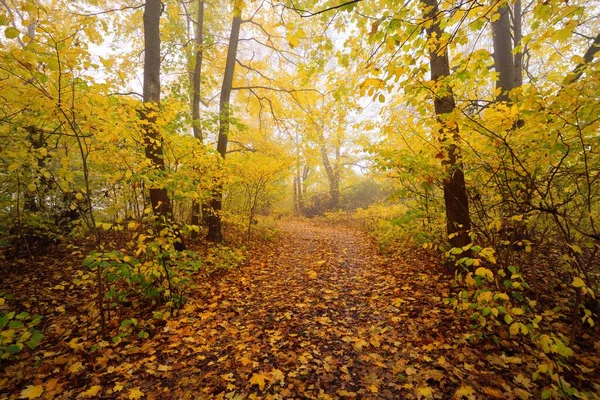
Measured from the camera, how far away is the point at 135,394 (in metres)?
2.66

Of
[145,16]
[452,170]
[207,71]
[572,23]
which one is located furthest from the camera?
[207,71]

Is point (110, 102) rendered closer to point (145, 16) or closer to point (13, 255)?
point (145, 16)

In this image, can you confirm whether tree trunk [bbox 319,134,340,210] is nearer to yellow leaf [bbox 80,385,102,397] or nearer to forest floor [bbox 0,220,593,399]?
forest floor [bbox 0,220,593,399]

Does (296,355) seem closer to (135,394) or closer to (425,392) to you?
(425,392)

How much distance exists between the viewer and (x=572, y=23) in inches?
→ 82.0

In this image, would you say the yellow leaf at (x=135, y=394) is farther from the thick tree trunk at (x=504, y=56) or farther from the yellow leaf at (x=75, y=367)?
the thick tree trunk at (x=504, y=56)

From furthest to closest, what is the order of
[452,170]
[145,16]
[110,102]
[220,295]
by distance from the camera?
[145,16] < [220,295] < [452,170] < [110,102]

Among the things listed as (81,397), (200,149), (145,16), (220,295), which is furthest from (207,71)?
(81,397)

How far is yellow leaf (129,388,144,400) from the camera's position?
8.64ft

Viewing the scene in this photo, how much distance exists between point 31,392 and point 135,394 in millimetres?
1028

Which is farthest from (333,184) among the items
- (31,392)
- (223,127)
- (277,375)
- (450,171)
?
(31,392)

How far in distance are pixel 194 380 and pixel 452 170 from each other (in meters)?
4.40

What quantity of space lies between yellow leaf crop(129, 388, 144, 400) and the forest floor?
0.01 m


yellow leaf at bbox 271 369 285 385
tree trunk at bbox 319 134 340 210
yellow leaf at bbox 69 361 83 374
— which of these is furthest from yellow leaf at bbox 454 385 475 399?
tree trunk at bbox 319 134 340 210
